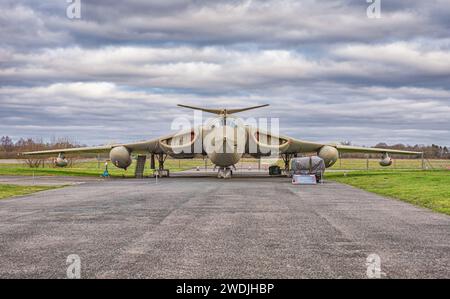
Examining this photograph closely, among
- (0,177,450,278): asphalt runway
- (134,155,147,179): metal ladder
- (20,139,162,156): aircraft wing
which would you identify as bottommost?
(0,177,450,278): asphalt runway

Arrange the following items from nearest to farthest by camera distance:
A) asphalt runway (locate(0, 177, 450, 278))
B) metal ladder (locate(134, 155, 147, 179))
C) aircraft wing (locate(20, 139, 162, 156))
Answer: asphalt runway (locate(0, 177, 450, 278)) → aircraft wing (locate(20, 139, 162, 156)) → metal ladder (locate(134, 155, 147, 179))

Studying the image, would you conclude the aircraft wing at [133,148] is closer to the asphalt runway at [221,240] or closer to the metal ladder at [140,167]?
the metal ladder at [140,167]

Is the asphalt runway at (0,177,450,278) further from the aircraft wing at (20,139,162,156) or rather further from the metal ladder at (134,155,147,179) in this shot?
the metal ladder at (134,155,147,179)

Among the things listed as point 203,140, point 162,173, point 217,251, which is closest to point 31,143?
point 162,173

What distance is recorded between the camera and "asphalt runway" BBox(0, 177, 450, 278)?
21.8ft

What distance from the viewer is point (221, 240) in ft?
29.4

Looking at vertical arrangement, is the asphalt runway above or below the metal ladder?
below

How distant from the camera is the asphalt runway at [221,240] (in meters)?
6.64

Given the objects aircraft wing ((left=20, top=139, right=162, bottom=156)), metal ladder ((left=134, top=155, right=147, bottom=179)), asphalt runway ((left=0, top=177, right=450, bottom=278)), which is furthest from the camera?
metal ladder ((left=134, top=155, right=147, bottom=179))

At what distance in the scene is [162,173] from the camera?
3878cm

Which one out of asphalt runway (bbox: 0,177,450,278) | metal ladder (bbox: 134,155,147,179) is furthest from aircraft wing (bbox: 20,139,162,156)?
asphalt runway (bbox: 0,177,450,278)

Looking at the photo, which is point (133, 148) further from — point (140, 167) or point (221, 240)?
point (221, 240)
